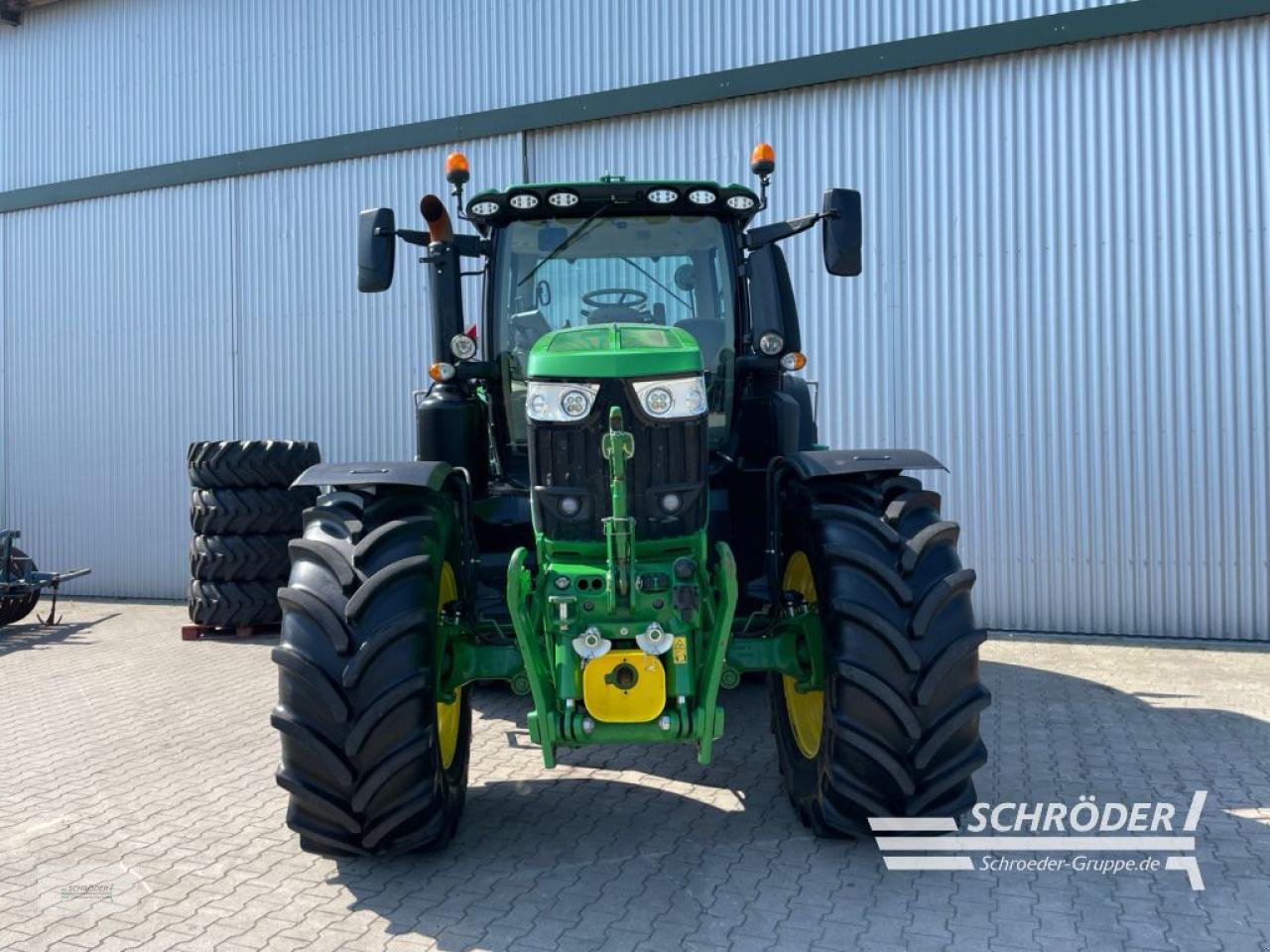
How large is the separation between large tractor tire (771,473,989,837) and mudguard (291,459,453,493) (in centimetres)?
150

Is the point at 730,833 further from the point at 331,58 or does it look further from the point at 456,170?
the point at 331,58

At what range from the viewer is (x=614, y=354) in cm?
400

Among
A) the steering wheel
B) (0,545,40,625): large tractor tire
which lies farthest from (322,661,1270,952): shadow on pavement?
(0,545,40,625): large tractor tire

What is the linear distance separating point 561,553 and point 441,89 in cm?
825

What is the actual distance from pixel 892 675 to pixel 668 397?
127cm

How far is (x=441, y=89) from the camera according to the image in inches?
435

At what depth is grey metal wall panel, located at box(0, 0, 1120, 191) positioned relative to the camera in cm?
980

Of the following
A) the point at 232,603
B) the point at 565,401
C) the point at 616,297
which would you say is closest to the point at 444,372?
the point at 616,297

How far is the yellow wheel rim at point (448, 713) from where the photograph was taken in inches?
177

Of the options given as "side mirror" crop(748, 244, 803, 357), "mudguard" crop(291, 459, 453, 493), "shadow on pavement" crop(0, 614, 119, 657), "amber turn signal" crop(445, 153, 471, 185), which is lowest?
"shadow on pavement" crop(0, 614, 119, 657)

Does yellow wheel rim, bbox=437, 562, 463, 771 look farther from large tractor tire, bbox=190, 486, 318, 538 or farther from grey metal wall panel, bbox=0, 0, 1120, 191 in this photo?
grey metal wall panel, bbox=0, 0, 1120, 191

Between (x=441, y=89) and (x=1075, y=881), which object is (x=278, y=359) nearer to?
(x=441, y=89)
